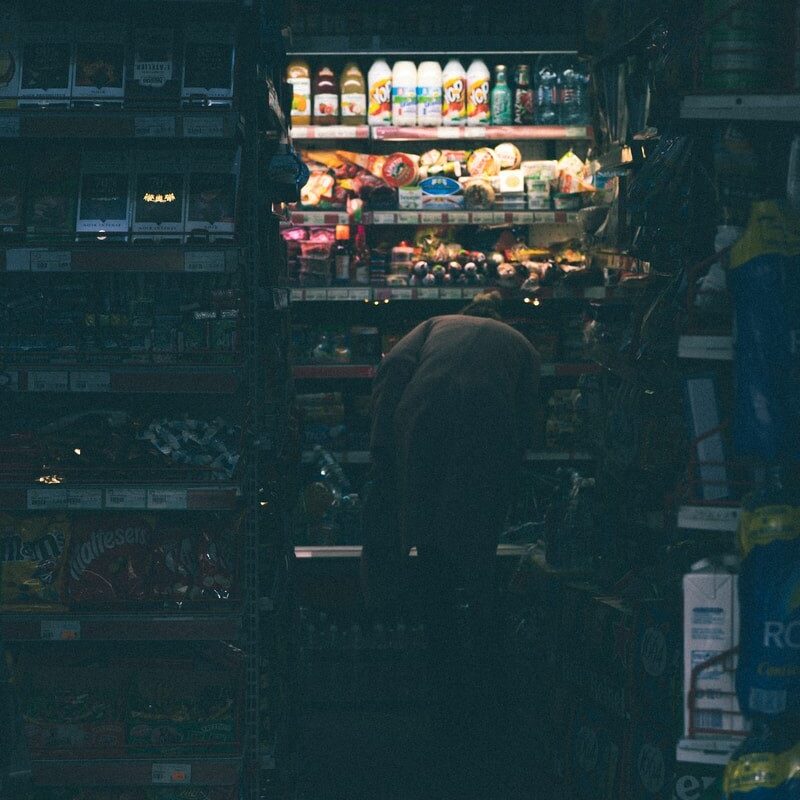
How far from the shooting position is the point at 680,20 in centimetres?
307

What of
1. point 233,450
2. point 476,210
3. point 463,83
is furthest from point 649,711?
point 463,83

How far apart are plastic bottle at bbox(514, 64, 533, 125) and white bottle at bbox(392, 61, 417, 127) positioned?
0.50 m

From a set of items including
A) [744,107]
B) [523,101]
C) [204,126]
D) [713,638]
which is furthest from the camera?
[523,101]

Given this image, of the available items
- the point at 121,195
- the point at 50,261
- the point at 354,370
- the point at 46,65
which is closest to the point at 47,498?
the point at 50,261

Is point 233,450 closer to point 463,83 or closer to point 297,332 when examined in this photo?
point 297,332

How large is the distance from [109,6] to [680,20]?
1659 millimetres

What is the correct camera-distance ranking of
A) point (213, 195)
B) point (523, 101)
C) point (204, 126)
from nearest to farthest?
point (204, 126) → point (213, 195) → point (523, 101)

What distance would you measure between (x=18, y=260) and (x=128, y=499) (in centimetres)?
73

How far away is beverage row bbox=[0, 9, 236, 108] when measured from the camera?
3.42 m

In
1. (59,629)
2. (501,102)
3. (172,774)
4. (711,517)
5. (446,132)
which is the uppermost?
(501,102)

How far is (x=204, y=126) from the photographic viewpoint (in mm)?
3289

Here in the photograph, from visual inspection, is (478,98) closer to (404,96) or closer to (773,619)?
(404,96)

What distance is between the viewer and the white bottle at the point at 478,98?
5832 mm

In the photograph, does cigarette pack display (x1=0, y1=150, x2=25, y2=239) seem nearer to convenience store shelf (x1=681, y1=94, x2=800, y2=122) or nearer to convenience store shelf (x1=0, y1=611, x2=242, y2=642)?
convenience store shelf (x1=0, y1=611, x2=242, y2=642)
